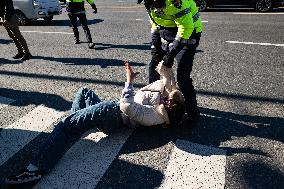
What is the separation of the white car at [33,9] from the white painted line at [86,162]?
9.49 meters

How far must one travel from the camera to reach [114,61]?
25.2 ft

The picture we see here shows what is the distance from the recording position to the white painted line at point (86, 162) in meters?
3.55

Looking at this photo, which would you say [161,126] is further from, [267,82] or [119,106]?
[267,82]

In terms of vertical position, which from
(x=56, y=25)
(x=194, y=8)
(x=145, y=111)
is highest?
(x=194, y=8)

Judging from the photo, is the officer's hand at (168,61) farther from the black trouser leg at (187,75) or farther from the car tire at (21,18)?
the car tire at (21,18)

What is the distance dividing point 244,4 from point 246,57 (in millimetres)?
6800

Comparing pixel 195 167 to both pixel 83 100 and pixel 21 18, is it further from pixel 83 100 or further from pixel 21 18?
pixel 21 18

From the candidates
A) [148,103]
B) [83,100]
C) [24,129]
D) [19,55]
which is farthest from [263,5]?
[24,129]

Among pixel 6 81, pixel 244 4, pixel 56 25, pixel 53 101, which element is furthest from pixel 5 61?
pixel 244 4

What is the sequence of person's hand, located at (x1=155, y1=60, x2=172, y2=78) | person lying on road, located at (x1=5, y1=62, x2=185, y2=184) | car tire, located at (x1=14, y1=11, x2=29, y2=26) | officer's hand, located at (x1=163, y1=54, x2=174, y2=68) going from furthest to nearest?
car tire, located at (x1=14, y1=11, x2=29, y2=26)
person's hand, located at (x1=155, y1=60, x2=172, y2=78)
officer's hand, located at (x1=163, y1=54, x2=174, y2=68)
person lying on road, located at (x1=5, y1=62, x2=185, y2=184)

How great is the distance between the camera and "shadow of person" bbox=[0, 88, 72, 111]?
5.44 m

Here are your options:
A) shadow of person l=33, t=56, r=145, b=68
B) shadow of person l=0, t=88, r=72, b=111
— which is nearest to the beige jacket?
shadow of person l=0, t=88, r=72, b=111

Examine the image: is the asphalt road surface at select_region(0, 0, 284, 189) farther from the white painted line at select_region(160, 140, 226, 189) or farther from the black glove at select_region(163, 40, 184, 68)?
the black glove at select_region(163, 40, 184, 68)

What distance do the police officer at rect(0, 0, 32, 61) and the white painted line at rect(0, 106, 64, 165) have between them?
3205mm
